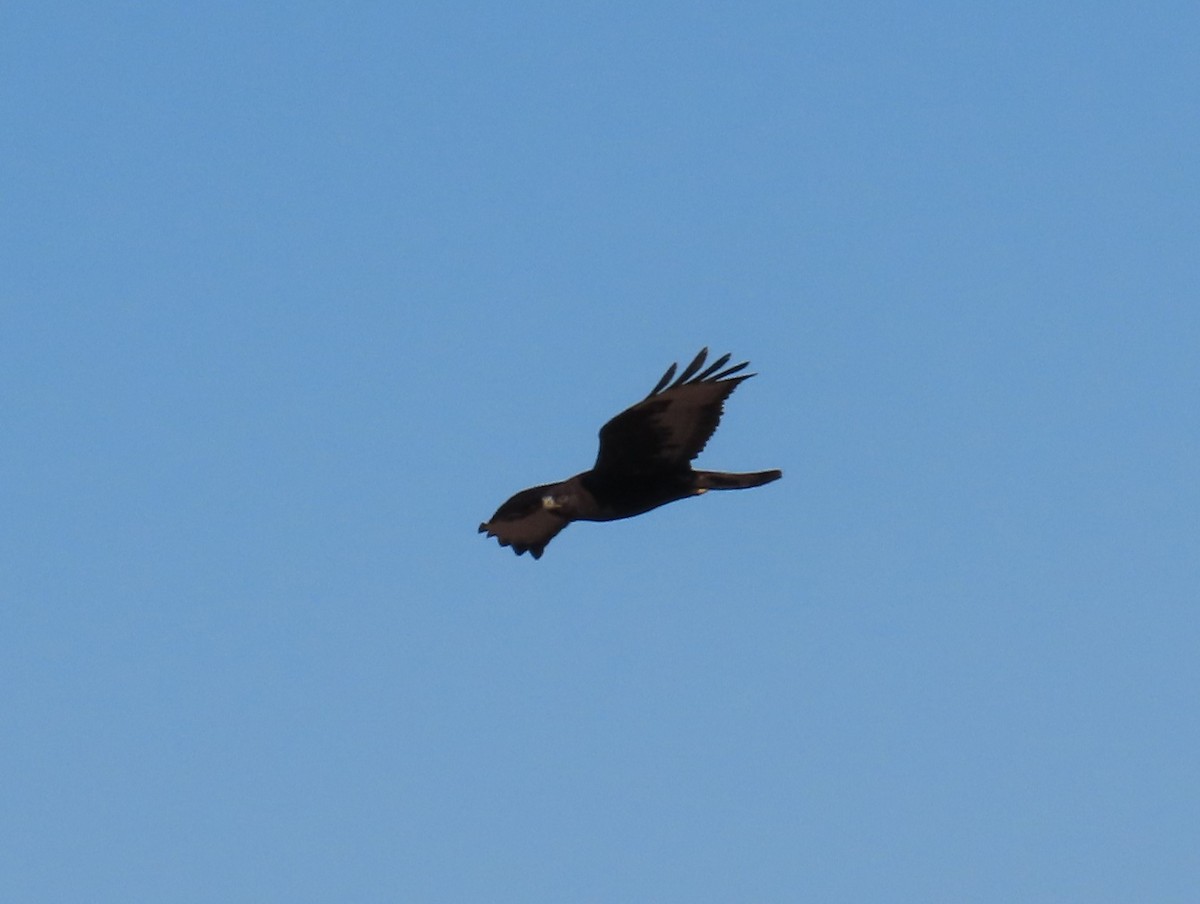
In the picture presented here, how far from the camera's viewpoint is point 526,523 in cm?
13038

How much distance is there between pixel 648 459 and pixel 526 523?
1.20 m

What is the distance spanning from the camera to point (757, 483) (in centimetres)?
13038

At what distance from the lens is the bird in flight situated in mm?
129875

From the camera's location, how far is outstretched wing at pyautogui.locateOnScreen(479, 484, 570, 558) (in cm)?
13025

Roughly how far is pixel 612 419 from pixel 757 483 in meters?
1.45

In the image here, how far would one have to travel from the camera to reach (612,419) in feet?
426

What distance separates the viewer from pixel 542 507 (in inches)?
5123

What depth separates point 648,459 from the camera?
5118 inches

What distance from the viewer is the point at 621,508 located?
130 metres

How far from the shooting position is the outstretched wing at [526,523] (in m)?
130

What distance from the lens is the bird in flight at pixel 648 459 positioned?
426 feet

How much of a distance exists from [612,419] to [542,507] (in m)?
1.00

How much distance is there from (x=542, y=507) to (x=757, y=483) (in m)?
1.80

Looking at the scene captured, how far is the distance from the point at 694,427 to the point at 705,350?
2.10ft
